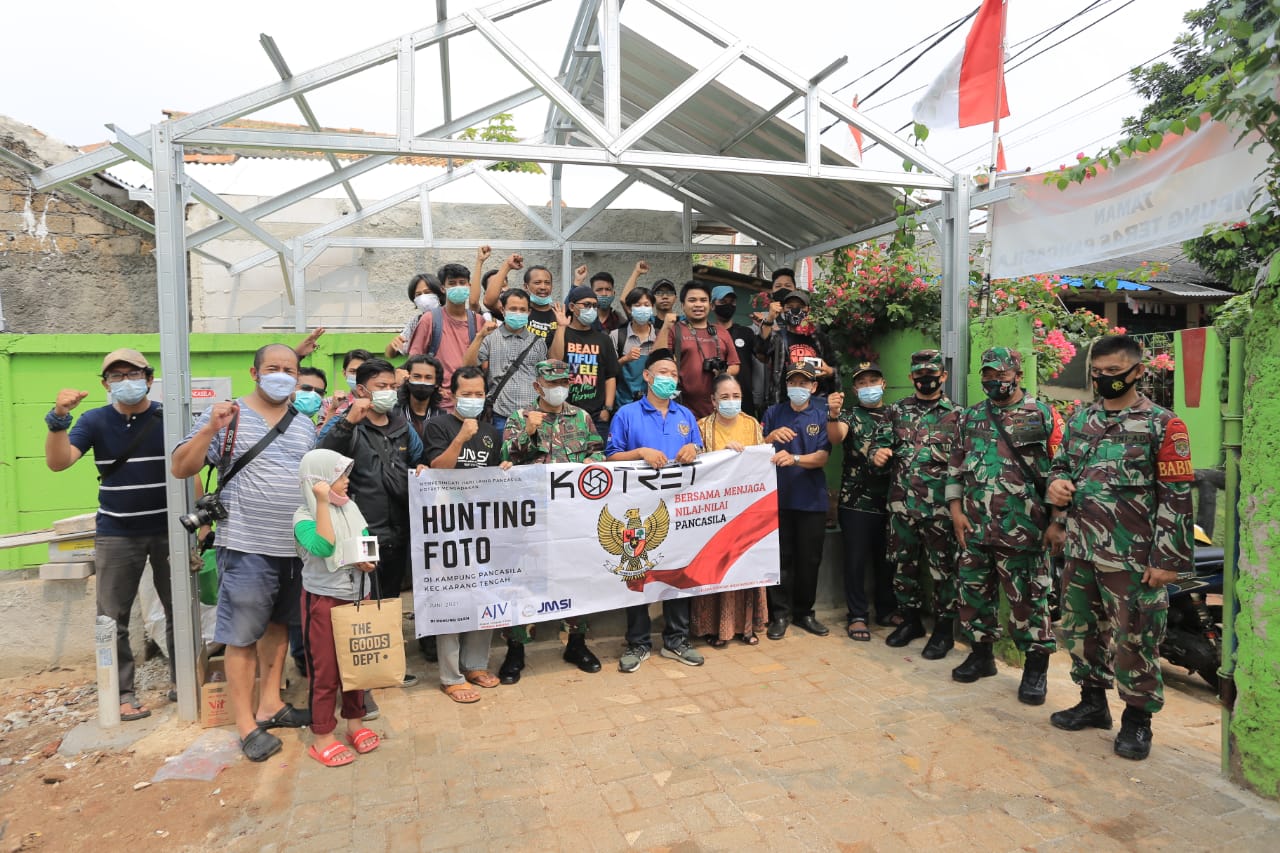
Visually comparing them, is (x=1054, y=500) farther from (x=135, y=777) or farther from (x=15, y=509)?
(x=15, y=509)

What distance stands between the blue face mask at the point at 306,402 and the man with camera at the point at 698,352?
2589mm

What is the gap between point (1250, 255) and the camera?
11.0 metres

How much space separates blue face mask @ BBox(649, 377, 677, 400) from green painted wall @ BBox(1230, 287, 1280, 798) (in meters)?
3.00

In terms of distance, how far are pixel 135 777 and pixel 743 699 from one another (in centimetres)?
317

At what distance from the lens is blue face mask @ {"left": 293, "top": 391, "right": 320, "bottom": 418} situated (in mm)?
3936

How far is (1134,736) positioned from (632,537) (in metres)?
2.92

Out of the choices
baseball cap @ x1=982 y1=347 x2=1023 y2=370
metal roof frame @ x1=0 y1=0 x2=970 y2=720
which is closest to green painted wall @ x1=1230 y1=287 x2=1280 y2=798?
baseball cap @ x1=982 y1=347 x2=1023 y2=370

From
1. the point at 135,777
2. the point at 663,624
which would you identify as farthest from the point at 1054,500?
the point at 135,777

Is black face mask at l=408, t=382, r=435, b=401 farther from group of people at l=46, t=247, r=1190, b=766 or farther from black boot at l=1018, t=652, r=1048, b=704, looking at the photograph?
black boot at l=1018, t=652, r=1048, b=704

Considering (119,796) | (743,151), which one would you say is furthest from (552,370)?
(743,151)

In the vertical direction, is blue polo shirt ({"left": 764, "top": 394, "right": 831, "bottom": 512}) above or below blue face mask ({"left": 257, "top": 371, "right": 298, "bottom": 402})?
below

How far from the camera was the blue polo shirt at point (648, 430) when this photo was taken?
4.84m

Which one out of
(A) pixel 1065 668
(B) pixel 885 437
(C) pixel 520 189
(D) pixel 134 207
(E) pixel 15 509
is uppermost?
(C) pixel 520 189

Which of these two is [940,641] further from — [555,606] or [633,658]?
[555,606]
